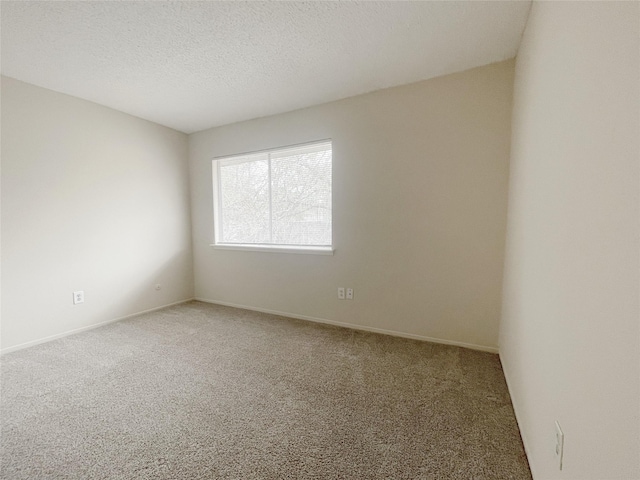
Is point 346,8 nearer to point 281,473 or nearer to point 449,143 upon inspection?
point 449,143

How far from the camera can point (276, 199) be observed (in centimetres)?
331

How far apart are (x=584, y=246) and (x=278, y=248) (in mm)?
2774

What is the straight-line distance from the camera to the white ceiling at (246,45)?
1.64 meters

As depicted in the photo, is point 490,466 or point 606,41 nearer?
point 606,41

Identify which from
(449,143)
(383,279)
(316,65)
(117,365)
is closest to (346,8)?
(316,65)

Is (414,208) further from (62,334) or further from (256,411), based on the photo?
(62,334)

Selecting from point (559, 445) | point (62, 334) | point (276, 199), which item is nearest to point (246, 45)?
point (276, 199)

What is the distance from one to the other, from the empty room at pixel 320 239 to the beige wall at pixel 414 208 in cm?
2

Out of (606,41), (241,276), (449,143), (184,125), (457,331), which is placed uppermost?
(184,125)

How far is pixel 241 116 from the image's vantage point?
328cm

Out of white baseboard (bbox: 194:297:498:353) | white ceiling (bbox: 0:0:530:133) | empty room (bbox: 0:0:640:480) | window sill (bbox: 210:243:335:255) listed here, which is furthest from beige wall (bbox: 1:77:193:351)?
white baseboard (bbox: 194:297:498:353)

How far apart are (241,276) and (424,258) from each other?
7.57ft

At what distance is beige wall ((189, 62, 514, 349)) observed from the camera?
2.25 metres

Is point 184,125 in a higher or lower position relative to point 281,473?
higher
